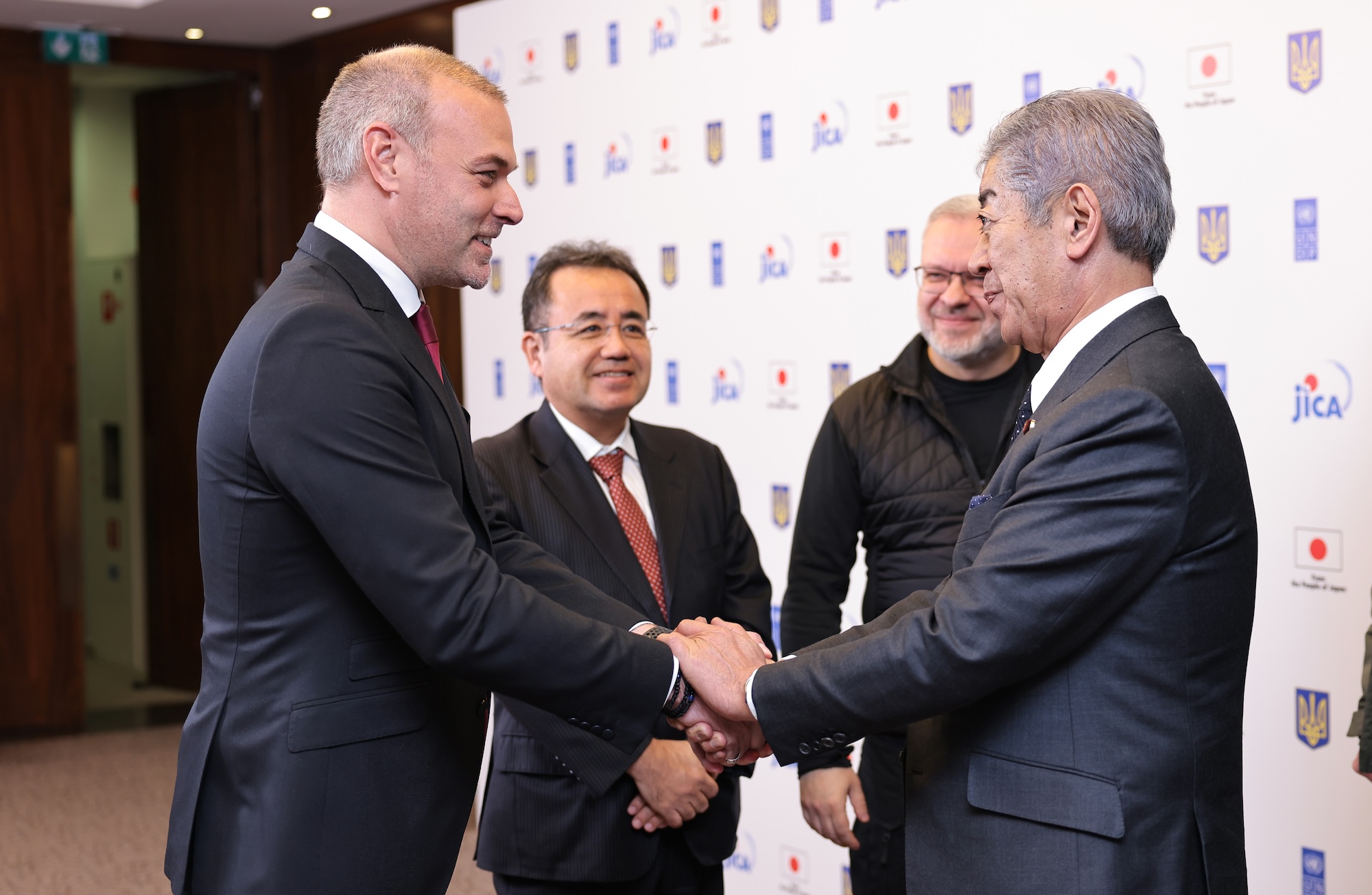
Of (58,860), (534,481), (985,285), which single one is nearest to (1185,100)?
(985,285)

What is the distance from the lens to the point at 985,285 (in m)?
1.91

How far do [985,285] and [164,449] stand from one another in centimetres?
649

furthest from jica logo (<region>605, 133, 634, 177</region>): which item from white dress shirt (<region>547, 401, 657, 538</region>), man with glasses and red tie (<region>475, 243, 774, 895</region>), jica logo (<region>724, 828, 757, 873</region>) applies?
white dress shirt (<region>547, 401, 657, 538</region>)

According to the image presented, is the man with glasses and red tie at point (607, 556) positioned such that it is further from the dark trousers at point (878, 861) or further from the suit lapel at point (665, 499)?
the dark trousers at point (878, 861)

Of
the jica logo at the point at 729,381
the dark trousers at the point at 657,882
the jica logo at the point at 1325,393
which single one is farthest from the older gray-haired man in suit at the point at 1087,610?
the jica logo at the point at 729,381

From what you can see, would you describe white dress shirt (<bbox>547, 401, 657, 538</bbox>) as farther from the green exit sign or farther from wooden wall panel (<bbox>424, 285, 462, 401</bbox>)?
the green exit sign

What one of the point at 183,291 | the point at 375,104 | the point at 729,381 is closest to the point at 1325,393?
the point at 729,381

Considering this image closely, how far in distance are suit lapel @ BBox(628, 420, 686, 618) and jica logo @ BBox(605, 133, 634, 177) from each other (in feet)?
7.78

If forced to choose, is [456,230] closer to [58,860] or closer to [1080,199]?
[1080,199]

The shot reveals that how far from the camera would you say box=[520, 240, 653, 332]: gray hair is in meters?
2.67

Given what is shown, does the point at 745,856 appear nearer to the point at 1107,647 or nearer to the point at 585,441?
the point at 585,441

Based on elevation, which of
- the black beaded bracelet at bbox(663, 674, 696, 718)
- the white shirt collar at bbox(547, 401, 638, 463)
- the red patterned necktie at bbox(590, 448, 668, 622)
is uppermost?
the white shirt collar at bbox(547, 401, 638, 463)

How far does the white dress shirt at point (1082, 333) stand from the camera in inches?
67.5

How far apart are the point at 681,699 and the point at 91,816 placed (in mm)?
4264
